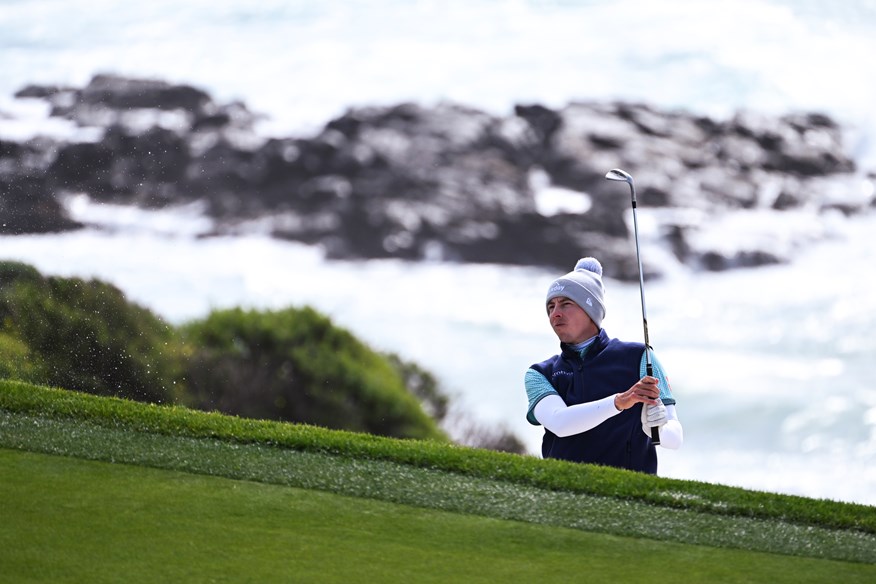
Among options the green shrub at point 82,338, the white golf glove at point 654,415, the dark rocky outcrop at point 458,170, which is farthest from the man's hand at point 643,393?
the dark rocky outcrop at point 458,170

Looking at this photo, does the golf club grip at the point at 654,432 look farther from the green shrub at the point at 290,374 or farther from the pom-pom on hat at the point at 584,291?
the green shrub at the point at 290,374

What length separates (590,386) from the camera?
5.31 m

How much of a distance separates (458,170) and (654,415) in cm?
2156

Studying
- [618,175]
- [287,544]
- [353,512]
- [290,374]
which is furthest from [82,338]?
[287,544]

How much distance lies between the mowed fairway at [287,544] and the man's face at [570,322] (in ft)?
3.06

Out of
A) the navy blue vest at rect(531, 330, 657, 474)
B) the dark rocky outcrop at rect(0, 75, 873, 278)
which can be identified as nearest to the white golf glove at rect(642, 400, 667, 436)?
the navy blue vest at rect(531, 330, 657, 474)

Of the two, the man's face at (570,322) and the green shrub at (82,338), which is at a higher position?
the man's face at (570,322)

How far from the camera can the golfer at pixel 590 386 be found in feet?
17.1

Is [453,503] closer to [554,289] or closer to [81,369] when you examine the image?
[554,289]

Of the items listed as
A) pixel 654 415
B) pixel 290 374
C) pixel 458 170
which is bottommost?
pixel 290 374

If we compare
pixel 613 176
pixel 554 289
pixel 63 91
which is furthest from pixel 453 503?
pixel 63 91

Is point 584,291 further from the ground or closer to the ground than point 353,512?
further from the ground

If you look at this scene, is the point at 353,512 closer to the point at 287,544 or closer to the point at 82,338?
the point at 287,544

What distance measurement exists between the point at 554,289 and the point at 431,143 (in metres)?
21.1
